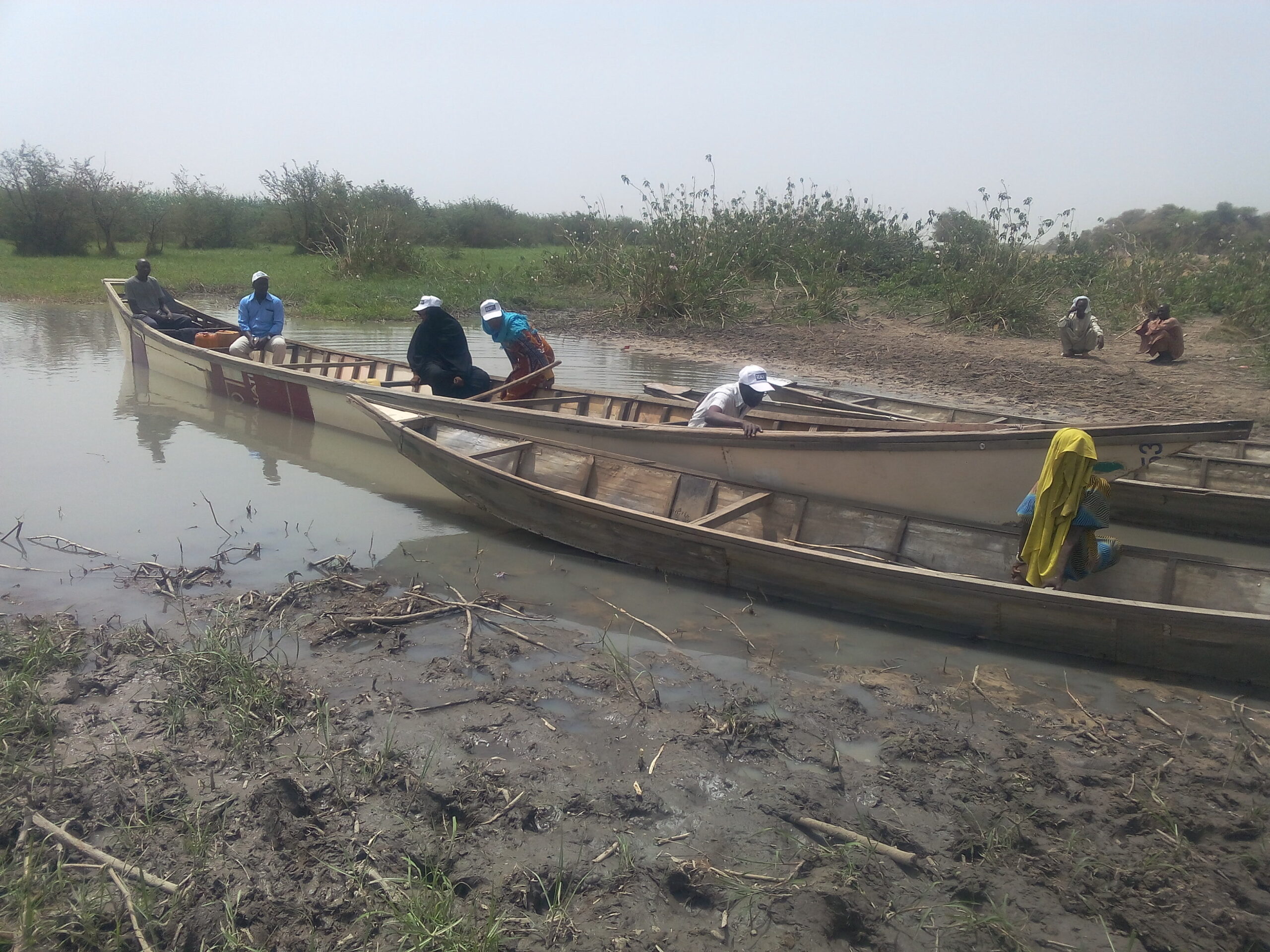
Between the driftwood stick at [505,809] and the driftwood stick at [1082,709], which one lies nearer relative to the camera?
the driftwood stick at [505,809]

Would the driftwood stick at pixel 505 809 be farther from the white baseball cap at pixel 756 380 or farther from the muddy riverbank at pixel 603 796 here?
the white baseball cap at pixel 756 380

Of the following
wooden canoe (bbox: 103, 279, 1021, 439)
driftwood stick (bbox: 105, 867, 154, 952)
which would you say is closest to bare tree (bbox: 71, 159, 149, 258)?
wooden canoe (bbox: 103, 279, 1021, 439)

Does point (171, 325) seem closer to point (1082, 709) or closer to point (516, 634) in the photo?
point (516, 634)

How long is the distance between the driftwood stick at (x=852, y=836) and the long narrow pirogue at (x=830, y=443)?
275cm

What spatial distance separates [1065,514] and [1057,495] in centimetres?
10

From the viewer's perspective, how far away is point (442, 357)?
8391mm

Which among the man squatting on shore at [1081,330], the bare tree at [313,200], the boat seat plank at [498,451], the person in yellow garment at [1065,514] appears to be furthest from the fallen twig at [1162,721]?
the bare tree at [313,200]

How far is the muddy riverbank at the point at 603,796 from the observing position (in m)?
2.72

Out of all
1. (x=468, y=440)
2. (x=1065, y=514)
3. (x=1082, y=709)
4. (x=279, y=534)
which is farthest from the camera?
(x=468, y=440)

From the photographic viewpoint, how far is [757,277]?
2041cm

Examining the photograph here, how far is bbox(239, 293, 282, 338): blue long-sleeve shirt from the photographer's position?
10500mm

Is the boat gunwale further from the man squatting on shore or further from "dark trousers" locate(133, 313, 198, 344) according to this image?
the man squatting on shore

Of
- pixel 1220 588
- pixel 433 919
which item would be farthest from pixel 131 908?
pixel 1220 588

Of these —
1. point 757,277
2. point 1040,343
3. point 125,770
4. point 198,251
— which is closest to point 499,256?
point 198,251
